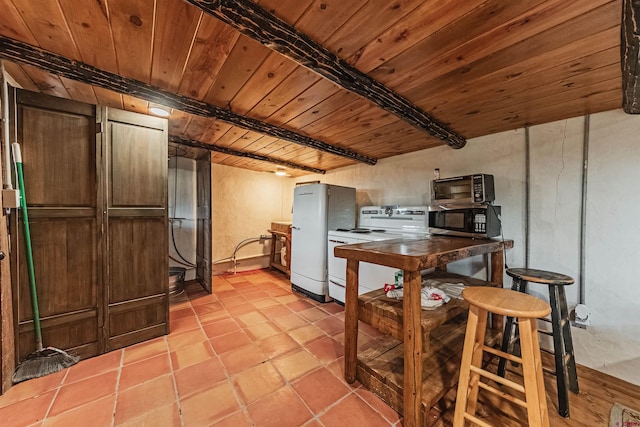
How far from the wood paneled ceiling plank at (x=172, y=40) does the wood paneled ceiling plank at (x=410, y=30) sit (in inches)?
32.0

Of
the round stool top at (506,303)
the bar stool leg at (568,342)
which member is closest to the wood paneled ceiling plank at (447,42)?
the round stool top at (506,303)

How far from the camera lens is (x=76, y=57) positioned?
1.31 metres

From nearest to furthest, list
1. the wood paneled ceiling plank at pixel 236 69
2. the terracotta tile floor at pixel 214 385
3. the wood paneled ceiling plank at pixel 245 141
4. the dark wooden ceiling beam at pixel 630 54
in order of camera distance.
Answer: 1. the dark wooden ceiling beam at pixel 630 54
2. the wood paneled ceiling plank at pixel 236 69
3. the terracotta tile floor at pixel 214 385
4. the wood paneled ceiling plank at pixel 245 141

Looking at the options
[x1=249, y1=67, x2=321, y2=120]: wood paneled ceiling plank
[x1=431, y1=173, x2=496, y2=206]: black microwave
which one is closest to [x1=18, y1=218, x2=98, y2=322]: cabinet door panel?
[x1=249, y1=67, x2=321, y2=120]: wood paneled ceiling plank

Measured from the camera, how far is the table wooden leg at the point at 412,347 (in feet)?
3.86

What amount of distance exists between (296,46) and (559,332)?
7.53 ft

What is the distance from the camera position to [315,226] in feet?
10.1

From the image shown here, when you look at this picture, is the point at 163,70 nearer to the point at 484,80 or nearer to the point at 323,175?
the point at 484,80

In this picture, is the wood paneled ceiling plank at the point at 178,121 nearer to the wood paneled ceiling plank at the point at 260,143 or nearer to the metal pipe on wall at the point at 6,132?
the wood paneled ceiling plank at the point at 260,143

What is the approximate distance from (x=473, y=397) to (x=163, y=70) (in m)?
2.64

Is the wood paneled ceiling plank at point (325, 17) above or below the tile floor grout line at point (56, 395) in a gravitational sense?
above

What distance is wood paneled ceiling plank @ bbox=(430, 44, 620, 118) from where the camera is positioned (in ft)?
3.95

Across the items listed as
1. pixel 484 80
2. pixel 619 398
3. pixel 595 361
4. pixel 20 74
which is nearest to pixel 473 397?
pixel 619 398

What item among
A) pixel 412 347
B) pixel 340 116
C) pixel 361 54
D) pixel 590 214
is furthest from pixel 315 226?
pixel 590 214
